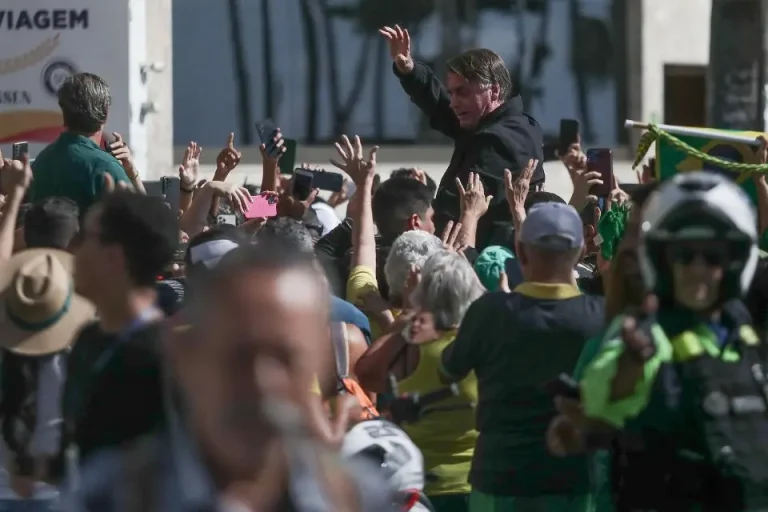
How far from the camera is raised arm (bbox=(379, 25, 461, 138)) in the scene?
23.5 ft

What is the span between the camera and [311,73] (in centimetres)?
1616

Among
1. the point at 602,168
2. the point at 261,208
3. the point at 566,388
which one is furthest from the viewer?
the point at 602,168

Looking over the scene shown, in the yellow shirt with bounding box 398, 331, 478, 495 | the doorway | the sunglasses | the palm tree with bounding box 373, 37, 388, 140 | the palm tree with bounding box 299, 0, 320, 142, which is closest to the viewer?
the sunglasses

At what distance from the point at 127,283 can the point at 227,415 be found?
1491 mm

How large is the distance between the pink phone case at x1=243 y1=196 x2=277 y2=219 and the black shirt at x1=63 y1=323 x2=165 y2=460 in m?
3.39

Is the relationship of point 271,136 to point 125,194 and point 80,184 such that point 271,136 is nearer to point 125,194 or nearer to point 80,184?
point 80,184

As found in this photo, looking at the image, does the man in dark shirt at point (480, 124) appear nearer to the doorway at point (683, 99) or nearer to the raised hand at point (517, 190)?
the raised hand at point (517, 190)

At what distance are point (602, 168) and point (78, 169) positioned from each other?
260cm

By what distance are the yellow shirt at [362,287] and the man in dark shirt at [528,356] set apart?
1.10 meters

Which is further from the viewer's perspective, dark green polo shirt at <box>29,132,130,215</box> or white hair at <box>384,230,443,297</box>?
dark green polo shirt at <box>29,132,130,215</box>

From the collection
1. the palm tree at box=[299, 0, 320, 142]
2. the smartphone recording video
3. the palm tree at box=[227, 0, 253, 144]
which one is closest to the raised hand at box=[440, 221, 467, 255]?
the smartphone recording video

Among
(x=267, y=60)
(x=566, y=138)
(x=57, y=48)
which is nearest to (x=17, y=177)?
(x=566, y=138)

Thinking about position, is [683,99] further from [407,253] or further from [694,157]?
[407,253]

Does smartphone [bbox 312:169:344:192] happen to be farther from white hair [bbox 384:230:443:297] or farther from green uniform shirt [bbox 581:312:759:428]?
green uniform shirt [bbox 581:312:759:428]
